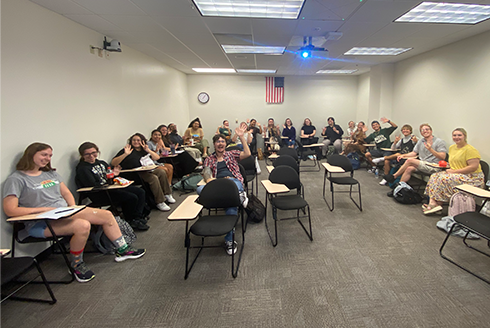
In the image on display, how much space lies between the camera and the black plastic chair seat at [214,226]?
7.55 feet

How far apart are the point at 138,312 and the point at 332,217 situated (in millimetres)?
2985

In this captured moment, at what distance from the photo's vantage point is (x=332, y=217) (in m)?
3.69

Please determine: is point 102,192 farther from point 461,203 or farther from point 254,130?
point 254,130

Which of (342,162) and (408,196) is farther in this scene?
(342,162)

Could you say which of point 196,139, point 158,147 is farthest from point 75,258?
point 196,139

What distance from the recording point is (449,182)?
3.56 meters

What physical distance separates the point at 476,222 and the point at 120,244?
13.3 ft

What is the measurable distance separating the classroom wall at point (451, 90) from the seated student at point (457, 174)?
3.35ft

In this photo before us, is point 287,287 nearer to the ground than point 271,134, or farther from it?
nearer to the ground

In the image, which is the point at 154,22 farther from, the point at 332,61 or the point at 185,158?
the point at 332,61

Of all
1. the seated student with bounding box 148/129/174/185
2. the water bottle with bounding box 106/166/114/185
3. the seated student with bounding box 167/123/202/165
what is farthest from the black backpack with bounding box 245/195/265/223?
the seated student with bounding box 167/123/202/165

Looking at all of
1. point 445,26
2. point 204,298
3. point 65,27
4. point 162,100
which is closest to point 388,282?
point 204,298

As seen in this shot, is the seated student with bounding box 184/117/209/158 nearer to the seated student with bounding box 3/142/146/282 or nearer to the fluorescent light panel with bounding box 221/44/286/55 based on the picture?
the fluorescent light panel with bounding box 221/44/286/55

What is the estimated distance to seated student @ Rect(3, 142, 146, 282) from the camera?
7.51 ft
